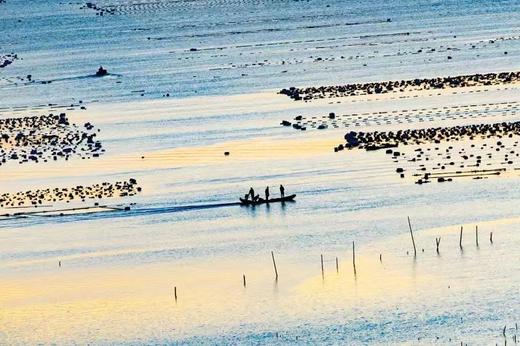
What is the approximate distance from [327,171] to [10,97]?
153 feet

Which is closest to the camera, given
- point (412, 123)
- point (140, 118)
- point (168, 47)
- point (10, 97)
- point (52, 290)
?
point (52, 290)

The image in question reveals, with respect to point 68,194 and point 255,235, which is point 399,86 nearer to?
point 68,194

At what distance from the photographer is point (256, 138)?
85688 mm

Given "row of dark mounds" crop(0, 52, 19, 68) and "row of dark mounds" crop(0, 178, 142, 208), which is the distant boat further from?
"row of dark mounds" crop(0, 178, 142, 208)

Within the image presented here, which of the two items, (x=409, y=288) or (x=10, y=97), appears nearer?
(x=409, y=288)

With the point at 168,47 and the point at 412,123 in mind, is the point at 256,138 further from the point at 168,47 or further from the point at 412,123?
the point at 168,47

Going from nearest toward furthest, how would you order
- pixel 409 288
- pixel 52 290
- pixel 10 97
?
pixel 409 288 < pixel 52 290 < pixel 10 97

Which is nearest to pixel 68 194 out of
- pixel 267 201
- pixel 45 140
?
pixel 267 201

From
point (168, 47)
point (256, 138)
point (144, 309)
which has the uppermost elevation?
point (168, 47)

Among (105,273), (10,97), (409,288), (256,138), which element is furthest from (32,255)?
(10,97)

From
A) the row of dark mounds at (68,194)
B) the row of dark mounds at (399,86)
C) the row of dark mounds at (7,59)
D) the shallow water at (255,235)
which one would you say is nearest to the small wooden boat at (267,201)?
the shallow water at (255,235)

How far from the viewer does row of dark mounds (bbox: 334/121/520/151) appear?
78831 millimetres

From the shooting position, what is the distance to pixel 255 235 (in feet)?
205

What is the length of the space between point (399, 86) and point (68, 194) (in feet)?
117
